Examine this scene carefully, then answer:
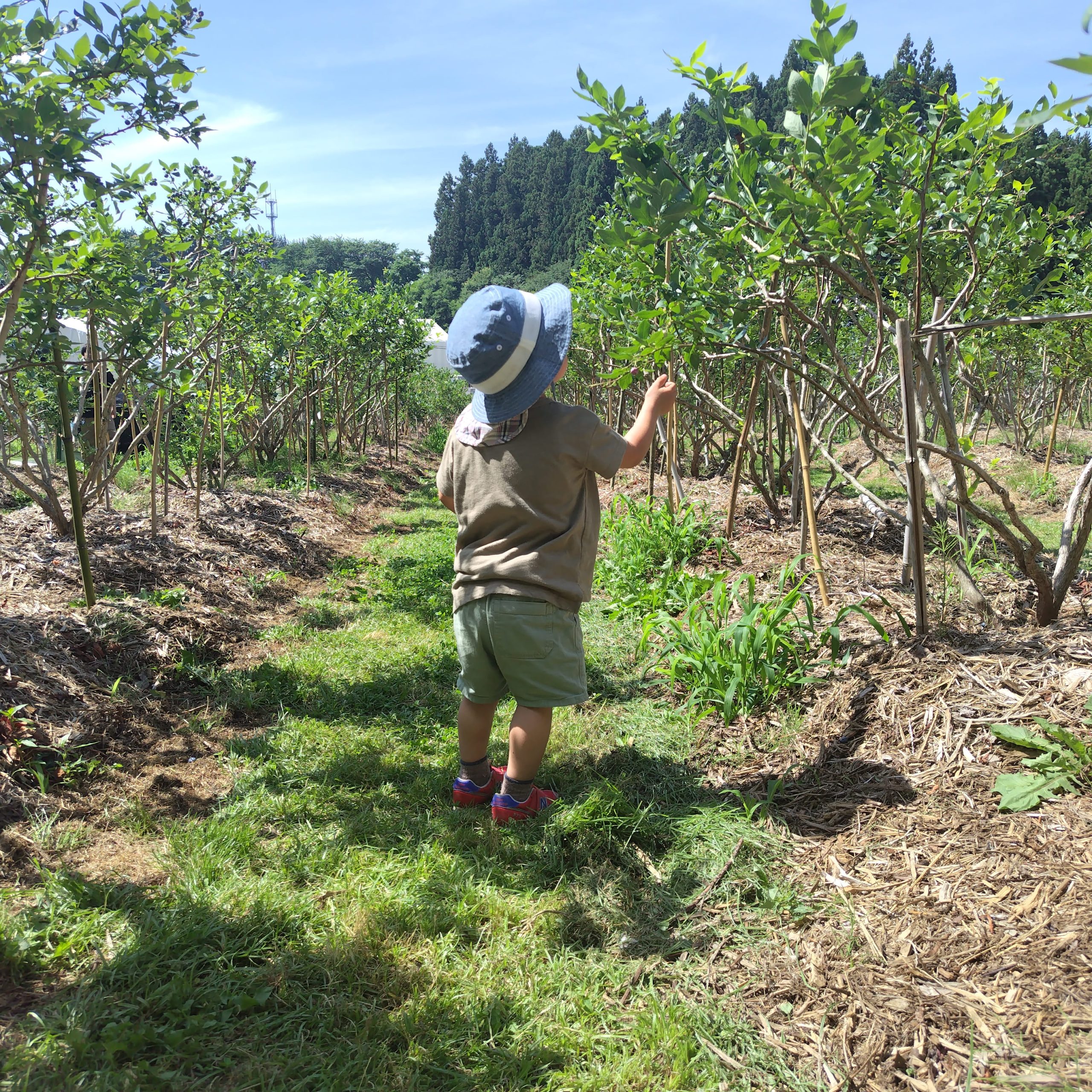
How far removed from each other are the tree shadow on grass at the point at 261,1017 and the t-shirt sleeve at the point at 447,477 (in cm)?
142

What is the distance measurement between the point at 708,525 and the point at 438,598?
2291 mm

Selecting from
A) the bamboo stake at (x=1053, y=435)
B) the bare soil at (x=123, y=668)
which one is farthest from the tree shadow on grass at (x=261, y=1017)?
the bamboo stake at (x=1053, y=435)

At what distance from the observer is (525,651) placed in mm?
2502

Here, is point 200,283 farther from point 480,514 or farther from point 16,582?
point 480,514

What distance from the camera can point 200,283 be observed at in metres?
5.71

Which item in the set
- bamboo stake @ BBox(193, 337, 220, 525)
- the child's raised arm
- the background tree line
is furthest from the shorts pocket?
the background tree line

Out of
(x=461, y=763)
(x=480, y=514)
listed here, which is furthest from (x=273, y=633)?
(x=480, y=514)

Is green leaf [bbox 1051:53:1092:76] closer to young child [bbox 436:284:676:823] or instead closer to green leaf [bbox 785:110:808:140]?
young child [bbox 436:284:676:823]

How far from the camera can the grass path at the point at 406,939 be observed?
169cm

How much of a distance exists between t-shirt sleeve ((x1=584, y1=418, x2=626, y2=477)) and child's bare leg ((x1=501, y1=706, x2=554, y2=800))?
833mm

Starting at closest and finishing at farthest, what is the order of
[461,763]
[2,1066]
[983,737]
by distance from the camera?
[2,1066] → [983,737] → [461,763]

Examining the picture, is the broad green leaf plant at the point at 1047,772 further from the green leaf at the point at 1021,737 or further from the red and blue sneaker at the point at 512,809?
the red and blue sneaker at the point at 512,809

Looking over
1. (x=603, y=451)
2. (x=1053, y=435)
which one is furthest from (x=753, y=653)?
(x=1053, y=435)

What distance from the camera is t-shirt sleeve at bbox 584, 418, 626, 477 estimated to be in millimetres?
2436
